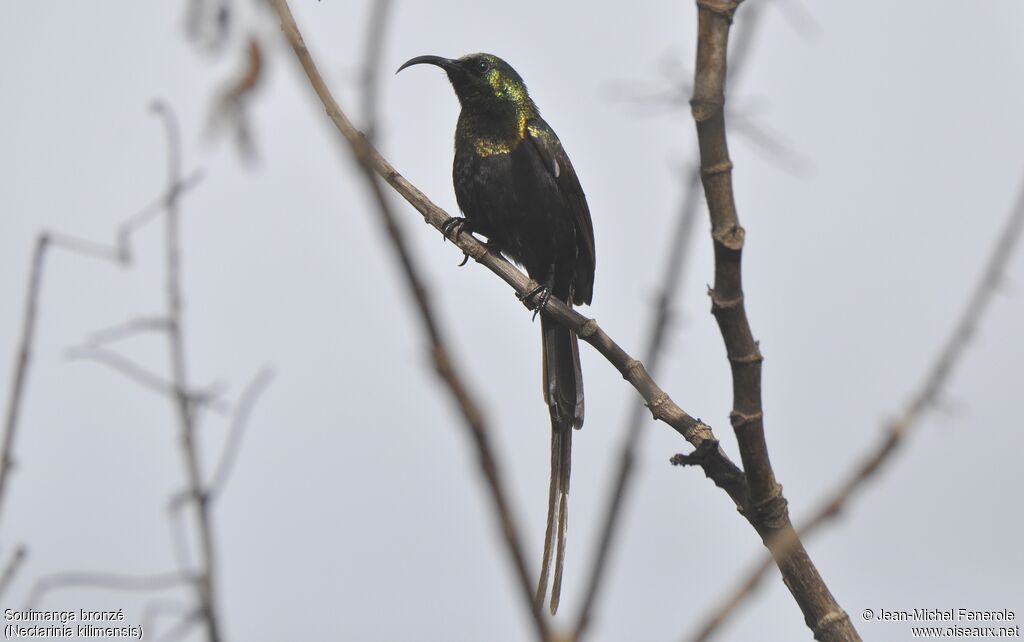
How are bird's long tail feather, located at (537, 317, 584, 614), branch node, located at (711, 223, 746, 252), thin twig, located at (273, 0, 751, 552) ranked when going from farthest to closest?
bird's long tail feather, located at (537, 317, 584, 614)
thin twig, located at (273, 0, 751, 552)
branch node, located at (711, 223, 746, 252)

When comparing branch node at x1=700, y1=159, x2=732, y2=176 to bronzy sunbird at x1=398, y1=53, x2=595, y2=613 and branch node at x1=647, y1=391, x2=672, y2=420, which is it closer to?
branch node at x1=647, y1=391, x2=672, y2=420

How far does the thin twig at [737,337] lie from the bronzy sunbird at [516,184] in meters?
2.68

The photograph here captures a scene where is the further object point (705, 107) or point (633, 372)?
point (633, 372)

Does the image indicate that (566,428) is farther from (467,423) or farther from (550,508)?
(467,423)

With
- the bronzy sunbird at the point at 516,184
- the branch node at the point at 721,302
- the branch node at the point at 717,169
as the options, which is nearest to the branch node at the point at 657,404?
the branch node at the point at 721,302

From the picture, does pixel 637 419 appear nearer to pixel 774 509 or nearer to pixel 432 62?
pixel 774 509

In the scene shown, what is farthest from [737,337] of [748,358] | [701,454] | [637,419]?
[637,419]

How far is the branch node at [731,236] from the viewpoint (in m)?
2.23

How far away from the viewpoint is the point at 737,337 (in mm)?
2404

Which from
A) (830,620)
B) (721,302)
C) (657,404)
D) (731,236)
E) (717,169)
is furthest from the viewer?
(657,404)

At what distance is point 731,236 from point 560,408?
2261mm

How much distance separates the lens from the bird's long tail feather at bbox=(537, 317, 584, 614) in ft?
10.7

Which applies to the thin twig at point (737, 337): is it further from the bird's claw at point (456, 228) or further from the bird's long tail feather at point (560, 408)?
the bird's claw at point (456, 228)

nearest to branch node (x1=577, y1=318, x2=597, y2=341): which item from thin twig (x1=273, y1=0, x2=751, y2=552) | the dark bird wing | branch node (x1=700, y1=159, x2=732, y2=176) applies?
thin twig (x1=273, y1=0, x2=751, y2=552)
